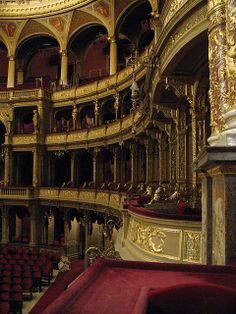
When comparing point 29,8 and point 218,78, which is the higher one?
point 29,8

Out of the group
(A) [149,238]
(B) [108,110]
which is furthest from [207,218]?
(B) [108,110]

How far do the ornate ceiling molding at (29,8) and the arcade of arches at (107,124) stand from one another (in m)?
0.10

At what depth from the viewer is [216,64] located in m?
4.40

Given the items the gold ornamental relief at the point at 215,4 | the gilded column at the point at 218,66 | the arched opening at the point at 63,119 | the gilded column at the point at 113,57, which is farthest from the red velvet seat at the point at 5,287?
the arched opening at the point at 63,119

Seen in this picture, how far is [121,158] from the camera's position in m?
19.8

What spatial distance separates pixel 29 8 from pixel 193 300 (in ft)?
81.0

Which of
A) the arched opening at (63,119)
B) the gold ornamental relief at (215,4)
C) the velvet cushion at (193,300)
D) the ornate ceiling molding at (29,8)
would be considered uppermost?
the ornate ceiling molding at (29,8)

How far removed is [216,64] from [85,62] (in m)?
22.3

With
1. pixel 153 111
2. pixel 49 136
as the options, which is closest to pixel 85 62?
pixel 49 136

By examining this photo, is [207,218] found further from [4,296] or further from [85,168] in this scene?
[85,168]

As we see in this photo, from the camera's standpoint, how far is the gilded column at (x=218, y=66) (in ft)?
13.9

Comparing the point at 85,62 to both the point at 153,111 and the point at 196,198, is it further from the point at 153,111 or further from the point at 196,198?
the point at 196,198

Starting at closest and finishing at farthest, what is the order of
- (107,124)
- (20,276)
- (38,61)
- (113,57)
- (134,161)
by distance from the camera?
(20,276)
(134,161)
(107,124)
(113,57)
(38,61)

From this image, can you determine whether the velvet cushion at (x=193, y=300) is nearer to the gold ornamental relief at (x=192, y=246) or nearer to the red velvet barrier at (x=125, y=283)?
the red velvet barrier at (x=125, y=283)
